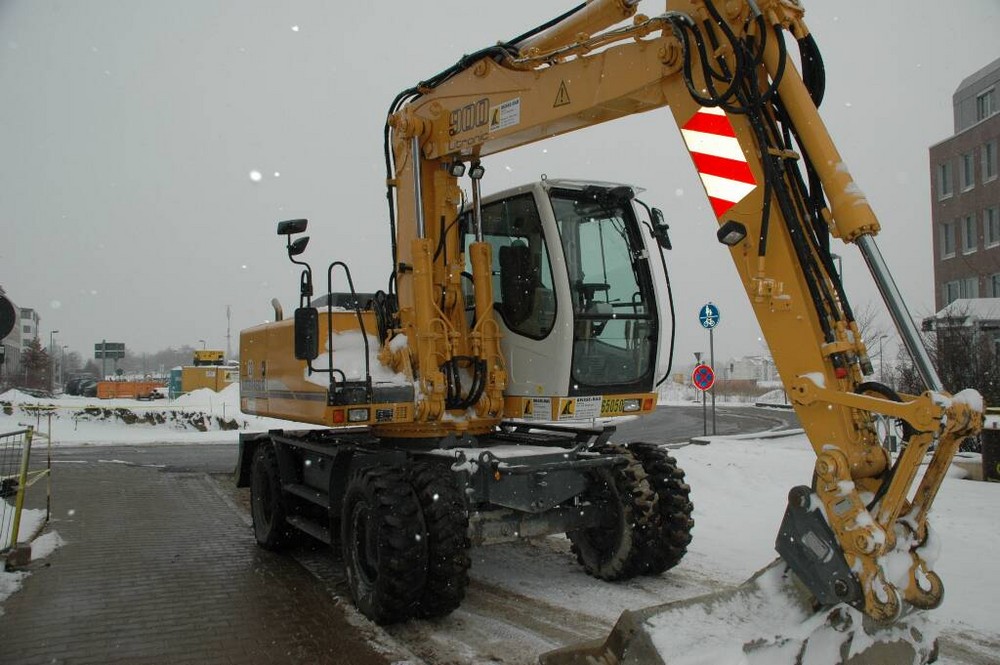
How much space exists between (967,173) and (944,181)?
4.85 feet

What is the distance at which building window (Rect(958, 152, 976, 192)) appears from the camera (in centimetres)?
3353

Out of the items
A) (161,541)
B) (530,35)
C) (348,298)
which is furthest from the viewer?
(161,541)

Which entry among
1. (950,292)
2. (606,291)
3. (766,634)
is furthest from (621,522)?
(950,292)

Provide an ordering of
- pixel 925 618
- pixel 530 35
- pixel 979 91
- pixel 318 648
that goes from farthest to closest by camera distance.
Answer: pixel 979 91
pixel 530 35
pixel 318 648
pixel 925 618

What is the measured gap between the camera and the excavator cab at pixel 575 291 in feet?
18.4

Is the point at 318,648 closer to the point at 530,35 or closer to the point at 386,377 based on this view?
the point at 386,377

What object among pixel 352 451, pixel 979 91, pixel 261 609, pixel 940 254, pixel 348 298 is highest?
pixel 979 91

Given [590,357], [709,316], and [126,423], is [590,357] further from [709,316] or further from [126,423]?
[126,423]

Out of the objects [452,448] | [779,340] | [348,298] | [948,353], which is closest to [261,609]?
[452,448]

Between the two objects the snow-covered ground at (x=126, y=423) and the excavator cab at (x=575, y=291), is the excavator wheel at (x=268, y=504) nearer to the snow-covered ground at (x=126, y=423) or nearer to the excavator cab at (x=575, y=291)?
the excavator cab at (x=575, y=291)

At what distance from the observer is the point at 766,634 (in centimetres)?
340

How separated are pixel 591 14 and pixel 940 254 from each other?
3642 centimetres

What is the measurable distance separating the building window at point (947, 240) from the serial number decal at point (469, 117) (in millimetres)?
35378

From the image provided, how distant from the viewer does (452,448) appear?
5727 mm
